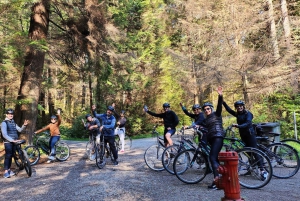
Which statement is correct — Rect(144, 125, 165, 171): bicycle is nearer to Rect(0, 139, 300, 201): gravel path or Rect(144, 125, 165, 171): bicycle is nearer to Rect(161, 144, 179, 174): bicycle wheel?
Rect(0, 139, 300, 201): gravel path

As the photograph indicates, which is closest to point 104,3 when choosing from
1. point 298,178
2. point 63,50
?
point 63,50

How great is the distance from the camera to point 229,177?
3285 millimetres

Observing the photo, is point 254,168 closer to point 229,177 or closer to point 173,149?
point 173,149

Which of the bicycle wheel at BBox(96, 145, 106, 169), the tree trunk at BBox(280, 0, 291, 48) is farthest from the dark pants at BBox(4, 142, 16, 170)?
the tree trunk at BBox(280, 0, 291, 48)

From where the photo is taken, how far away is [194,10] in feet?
64.3

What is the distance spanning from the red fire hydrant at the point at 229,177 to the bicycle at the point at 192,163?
2.93m

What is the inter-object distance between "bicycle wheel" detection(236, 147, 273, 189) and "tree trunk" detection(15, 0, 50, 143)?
8621 millimetres

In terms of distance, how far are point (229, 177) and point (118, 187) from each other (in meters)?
3.17

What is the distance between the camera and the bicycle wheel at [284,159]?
6793 mm

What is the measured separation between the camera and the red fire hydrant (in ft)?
10.5

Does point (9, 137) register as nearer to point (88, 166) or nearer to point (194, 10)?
point (88, 166)

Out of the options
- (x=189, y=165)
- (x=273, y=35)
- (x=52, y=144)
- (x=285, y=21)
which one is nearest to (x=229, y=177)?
(x=189, y=165)

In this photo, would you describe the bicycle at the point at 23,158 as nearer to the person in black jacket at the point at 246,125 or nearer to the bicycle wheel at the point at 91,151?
the bicycle wheel at the point at 91,151

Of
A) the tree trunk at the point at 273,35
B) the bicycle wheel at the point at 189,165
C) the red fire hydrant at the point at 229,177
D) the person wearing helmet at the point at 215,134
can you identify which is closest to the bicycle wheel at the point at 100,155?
the bicycle wheel at the point at 189,165
